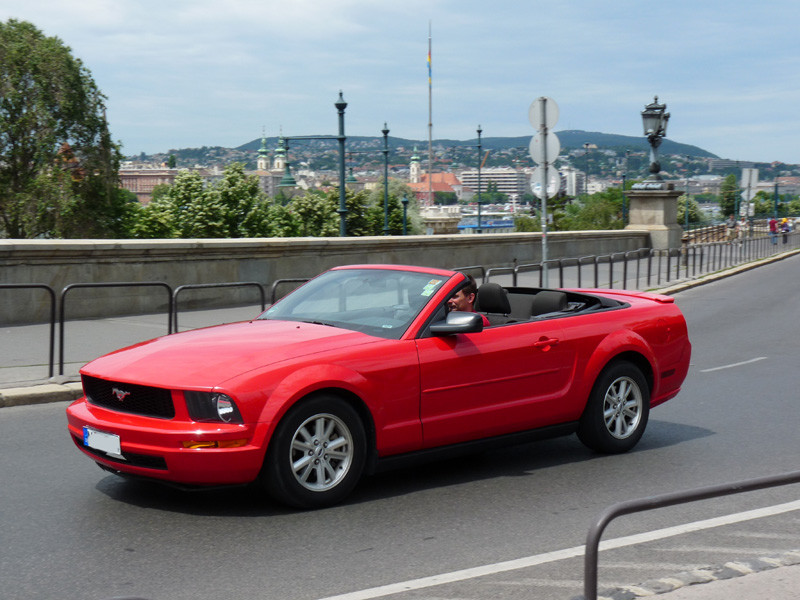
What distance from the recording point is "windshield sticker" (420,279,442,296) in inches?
250

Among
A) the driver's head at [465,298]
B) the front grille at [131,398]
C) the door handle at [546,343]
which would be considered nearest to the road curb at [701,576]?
the door handle at [546,343]

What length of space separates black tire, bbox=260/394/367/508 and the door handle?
1.53 m

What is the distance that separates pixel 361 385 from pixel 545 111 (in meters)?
10.8

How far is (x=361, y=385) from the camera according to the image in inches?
223

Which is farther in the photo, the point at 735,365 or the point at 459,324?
the point at 735,365

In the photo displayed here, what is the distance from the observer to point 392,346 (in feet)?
19.4

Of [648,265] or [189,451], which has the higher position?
[189,451]

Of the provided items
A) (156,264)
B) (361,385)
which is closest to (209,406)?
(361,385)

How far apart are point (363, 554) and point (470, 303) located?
250 cm

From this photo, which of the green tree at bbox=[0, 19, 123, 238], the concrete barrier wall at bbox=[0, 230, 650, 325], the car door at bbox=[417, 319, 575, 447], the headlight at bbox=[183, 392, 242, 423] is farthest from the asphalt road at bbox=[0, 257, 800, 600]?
the green tree at bbox=[0, 19, 123, 238]

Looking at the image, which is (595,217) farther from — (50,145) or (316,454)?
(316,454)

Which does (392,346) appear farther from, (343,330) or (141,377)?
(141,377)

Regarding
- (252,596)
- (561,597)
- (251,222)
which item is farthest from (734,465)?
(251,222)

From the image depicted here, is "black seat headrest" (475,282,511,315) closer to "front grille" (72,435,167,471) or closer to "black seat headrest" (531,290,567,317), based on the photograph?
"black seat headrest" (531,290,567,317)
